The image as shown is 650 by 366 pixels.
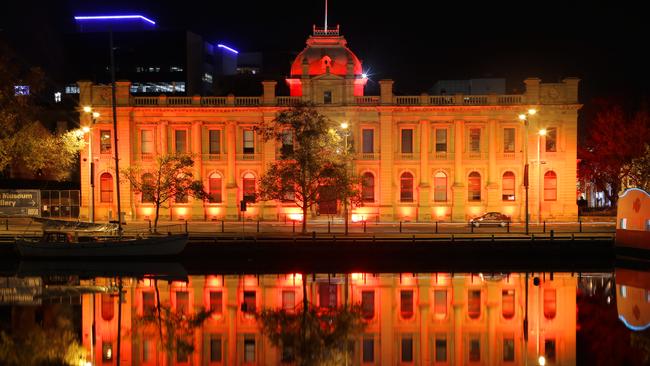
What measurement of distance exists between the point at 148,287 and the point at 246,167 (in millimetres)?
36388

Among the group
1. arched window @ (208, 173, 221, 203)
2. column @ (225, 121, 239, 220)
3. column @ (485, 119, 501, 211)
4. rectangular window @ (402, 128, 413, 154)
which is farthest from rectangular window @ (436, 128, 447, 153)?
arched window @ (208, 173, 221, 203)

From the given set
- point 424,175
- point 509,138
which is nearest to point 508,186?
point 509,138

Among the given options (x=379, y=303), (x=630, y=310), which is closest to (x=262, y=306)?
(x=379, y=303)

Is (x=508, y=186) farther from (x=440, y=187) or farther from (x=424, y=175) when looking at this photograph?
(x=424, y=175)

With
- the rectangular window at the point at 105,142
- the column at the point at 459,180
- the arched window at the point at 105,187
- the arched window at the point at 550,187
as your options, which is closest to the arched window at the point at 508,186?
the arched window at the point at 550,187

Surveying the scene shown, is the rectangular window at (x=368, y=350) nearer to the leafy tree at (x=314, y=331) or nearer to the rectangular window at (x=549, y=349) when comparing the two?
the leafy tree at (x=314, y=331)

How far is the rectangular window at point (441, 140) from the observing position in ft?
242

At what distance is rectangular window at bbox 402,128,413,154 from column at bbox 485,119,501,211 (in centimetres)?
768

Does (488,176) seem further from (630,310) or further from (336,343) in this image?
(336,343)

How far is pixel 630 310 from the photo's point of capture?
32.5 meters

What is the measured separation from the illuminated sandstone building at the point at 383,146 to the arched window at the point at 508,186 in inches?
4.0

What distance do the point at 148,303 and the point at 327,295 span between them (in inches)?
342

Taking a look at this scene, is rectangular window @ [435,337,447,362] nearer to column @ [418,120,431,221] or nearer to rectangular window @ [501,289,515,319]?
rectangular window @ [501,289,515,319]

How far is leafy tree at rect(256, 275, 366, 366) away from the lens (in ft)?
82.5
